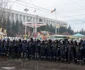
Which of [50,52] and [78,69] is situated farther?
[50,52]

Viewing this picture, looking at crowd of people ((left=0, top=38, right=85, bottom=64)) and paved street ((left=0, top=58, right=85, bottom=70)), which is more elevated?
crowd of people ((left=0, top=38, right=85, bottom=64))

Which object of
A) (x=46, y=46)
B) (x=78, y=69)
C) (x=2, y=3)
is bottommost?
(x=78, y=69)

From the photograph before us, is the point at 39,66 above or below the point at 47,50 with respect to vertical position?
below

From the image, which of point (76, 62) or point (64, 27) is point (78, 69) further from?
point (64, 27)

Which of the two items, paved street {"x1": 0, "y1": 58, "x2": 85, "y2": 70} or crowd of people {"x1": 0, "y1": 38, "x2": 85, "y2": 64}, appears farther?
crowd of people {"x1": 0, "y1": 38, "x2": 85, "y2": 64}

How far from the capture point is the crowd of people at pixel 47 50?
17.2 metres

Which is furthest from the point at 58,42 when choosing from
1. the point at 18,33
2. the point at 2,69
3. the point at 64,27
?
A: the point at 64,27

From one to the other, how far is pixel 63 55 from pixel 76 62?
3.67 ft

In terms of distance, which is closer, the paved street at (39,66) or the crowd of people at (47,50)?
the paved street at (39,66)

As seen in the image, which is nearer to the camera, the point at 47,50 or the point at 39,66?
the point at 39,66

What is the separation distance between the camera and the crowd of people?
1717 centimetres

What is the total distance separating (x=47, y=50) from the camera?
62.0 feet

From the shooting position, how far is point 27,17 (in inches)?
4085

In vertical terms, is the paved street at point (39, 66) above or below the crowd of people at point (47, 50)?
below
